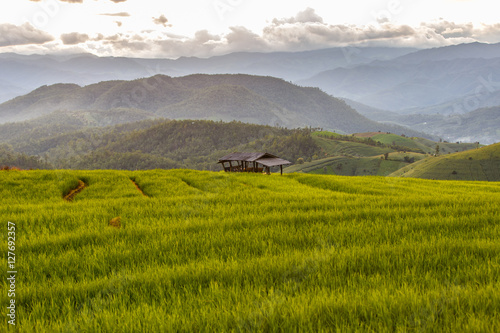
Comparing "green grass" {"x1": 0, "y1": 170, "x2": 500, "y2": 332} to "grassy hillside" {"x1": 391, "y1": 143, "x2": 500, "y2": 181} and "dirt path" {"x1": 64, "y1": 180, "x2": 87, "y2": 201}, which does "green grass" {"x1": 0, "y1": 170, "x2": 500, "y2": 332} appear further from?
"grassy hillside" {"x1": 391, "y1": 143, "x2": 500, "y2": 181}

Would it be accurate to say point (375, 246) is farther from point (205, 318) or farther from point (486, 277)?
point (205, 318)

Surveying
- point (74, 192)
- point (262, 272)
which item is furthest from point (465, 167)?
point (262, 272)

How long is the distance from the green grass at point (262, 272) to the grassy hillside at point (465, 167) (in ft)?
607

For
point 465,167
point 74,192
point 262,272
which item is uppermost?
point 74,192

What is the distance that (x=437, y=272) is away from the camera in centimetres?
523

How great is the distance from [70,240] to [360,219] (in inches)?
349

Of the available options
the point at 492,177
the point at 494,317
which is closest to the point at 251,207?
the point at 494,317

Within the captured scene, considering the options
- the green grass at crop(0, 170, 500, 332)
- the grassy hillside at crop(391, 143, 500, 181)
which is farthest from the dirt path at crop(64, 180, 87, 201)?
the grassy hillside at crop(391, 143, 500, 181)

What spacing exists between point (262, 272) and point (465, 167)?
21067 centimetres

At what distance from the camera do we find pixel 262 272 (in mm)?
5254

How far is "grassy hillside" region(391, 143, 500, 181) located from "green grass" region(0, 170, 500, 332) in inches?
7282

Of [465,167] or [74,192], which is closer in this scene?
[74,192]

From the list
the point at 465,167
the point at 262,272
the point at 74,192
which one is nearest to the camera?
the point at 262,272

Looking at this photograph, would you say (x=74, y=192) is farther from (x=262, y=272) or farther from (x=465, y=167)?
(x=465, y=167)
